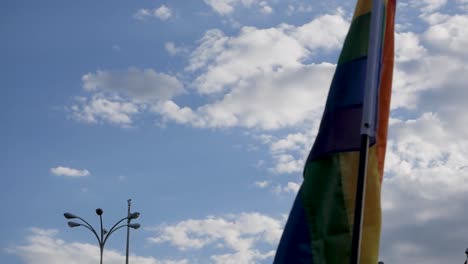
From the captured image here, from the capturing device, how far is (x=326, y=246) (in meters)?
5.92

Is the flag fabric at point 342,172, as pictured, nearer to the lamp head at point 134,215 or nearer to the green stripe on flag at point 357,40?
the green stripe on flag at point 357,40

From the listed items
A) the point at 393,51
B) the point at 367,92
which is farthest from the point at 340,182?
the point at 393,51

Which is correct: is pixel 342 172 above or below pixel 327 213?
above

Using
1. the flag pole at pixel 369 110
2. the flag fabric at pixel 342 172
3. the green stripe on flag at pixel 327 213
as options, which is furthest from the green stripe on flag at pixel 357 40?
the green stripe on flag at pixel 327 213

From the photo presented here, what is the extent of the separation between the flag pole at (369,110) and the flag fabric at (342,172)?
A: 0.08 metres

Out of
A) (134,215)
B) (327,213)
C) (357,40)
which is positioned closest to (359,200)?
(327,213)

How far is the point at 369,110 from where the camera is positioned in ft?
19.0

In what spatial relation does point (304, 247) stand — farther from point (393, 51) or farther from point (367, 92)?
point (393, 51)

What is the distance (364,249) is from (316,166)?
745 mm

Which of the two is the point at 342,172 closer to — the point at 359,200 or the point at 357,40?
the point at 359,200

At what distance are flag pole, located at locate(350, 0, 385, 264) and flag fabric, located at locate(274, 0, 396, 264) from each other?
0.26 feet

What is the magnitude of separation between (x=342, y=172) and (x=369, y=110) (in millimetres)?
529

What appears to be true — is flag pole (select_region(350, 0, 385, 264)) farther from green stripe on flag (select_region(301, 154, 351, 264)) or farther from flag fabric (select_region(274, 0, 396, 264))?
green stripe on flag (select_region(301, 154, 351, 264))

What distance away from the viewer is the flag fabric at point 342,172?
19.3 feet
